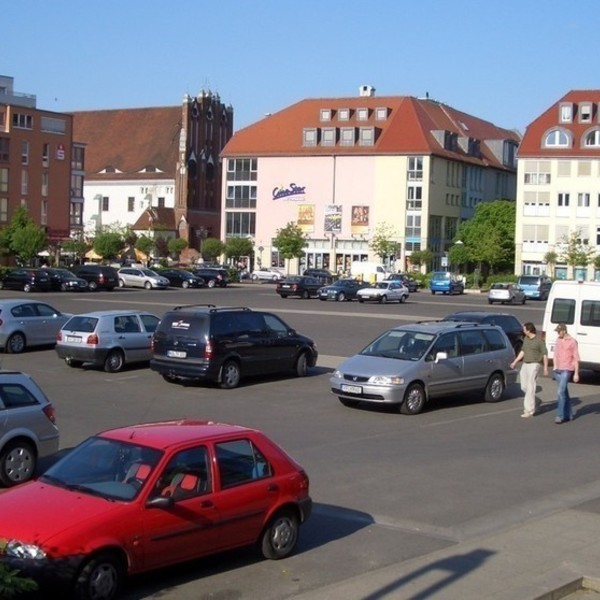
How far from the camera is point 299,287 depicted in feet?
219

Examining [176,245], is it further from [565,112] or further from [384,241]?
[565,112]

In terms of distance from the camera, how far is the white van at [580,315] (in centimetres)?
2467

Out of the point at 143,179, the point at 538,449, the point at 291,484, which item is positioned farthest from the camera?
the point at 143,179

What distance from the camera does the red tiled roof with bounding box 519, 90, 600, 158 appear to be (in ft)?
320

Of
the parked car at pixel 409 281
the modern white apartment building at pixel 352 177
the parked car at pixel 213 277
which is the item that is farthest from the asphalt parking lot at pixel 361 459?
the modern white apartment building at pixel 352 177

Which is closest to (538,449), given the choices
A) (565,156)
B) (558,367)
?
(558,367)

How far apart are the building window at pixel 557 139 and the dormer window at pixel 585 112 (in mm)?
2156

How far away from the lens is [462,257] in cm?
10319

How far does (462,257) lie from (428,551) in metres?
94.8

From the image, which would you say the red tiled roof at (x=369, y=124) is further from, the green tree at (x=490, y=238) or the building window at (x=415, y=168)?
the green tree at (x=490, y=238)

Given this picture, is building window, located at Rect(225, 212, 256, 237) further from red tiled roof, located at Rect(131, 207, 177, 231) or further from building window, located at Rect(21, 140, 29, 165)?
building window, located at Rect(21, 140, 29, 165)

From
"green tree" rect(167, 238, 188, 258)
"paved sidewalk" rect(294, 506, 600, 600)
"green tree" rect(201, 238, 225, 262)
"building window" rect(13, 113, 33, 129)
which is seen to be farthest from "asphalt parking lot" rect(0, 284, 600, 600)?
"green tree" rect(167, 238, 188, 258)

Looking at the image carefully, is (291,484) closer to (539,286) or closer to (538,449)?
(538,449)

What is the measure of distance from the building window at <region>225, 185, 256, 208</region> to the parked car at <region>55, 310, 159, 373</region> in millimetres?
88847
